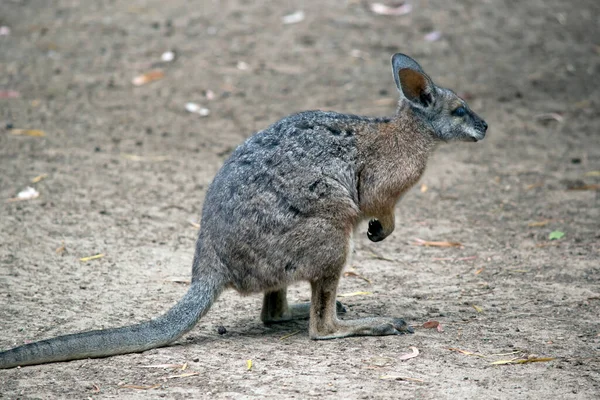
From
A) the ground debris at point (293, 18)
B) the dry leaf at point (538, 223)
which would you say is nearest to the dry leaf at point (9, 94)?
the ground debris at point (293, 18)

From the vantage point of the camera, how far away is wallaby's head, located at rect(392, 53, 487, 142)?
16.2 feet

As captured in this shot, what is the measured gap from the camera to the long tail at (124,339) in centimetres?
398

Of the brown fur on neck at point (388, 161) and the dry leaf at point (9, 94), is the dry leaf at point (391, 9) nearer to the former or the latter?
the dry leaf at point (9, 94)

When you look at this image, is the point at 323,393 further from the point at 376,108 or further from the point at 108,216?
the point at 376,108

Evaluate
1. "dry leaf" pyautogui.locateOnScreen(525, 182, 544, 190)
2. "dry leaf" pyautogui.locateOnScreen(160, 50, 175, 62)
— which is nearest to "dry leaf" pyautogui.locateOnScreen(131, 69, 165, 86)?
"dry leaf" pyautogui.locateOnScreen(160, 50, 175, 62)

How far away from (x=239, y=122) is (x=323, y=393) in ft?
16.4

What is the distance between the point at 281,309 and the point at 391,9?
6.69m

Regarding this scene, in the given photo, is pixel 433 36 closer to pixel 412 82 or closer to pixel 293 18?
pixel 293 18

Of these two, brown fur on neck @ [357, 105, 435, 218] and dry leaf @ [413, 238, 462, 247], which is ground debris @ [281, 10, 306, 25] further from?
brown fur on neck @ [357, 105, 435, 218]

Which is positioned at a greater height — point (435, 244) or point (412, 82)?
point (412, 82)

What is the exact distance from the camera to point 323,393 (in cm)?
379

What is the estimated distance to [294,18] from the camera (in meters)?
10.4

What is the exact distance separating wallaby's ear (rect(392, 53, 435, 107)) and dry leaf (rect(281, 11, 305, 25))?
555 centimetres

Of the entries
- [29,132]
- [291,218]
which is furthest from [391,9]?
[291,218]
